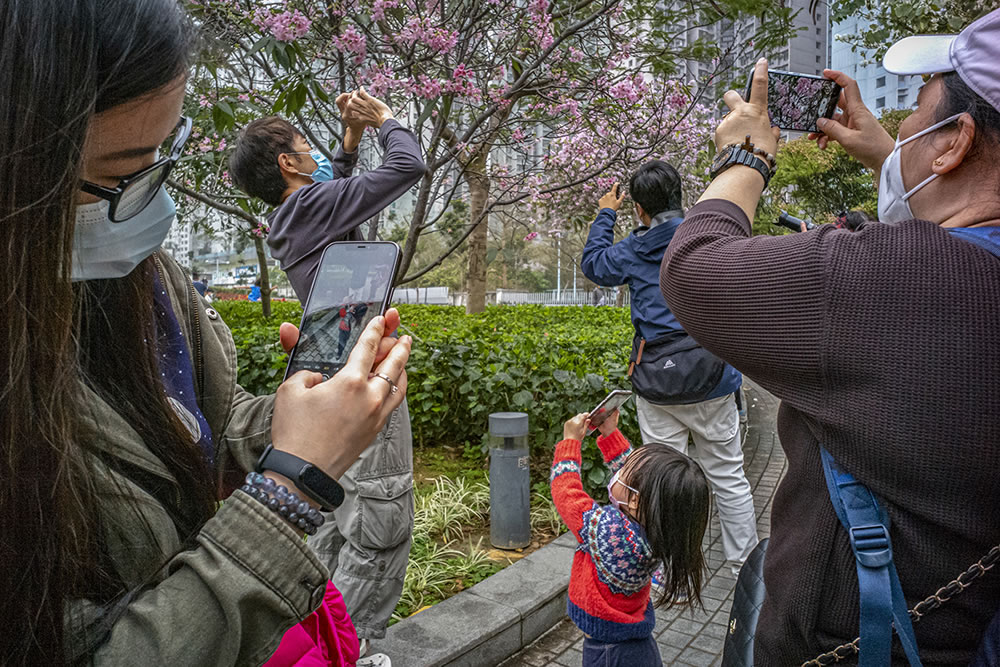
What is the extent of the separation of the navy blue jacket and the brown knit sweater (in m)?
2.29

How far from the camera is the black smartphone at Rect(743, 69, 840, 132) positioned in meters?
1.54

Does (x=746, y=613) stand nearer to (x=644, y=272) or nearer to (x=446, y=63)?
(x=644, y=272)

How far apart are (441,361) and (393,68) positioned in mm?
2421

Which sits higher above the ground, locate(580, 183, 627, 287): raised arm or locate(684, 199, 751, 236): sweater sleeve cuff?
locate(684, 199, 751, 236): sweater sleeve cuff

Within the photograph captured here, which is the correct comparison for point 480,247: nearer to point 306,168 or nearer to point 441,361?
point 441,361

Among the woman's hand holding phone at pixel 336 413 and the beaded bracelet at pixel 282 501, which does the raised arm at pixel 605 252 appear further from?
the beaded bracelet at pixel 282 501

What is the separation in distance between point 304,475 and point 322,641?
0.46 metres

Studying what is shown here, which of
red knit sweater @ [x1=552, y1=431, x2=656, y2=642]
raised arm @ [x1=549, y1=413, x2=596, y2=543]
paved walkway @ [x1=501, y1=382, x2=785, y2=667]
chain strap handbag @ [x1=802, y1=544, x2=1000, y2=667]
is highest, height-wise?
chain strap handbag @ [x1=802, y1=544, x2=1000, y2=667]

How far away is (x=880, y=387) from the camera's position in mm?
1058

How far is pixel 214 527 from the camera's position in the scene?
2.69 ft

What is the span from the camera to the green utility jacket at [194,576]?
765 mm

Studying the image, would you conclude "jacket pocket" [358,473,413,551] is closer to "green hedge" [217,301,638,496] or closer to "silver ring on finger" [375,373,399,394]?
"silver ring on finger" [375,373,399,394]

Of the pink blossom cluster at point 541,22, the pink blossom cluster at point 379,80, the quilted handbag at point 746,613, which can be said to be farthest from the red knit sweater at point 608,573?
the pink blossom cluster at point 541,22

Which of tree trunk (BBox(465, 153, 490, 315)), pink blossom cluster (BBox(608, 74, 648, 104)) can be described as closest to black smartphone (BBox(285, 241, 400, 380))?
pink blossom cluster (BBox(608, 74, 648, 104))
